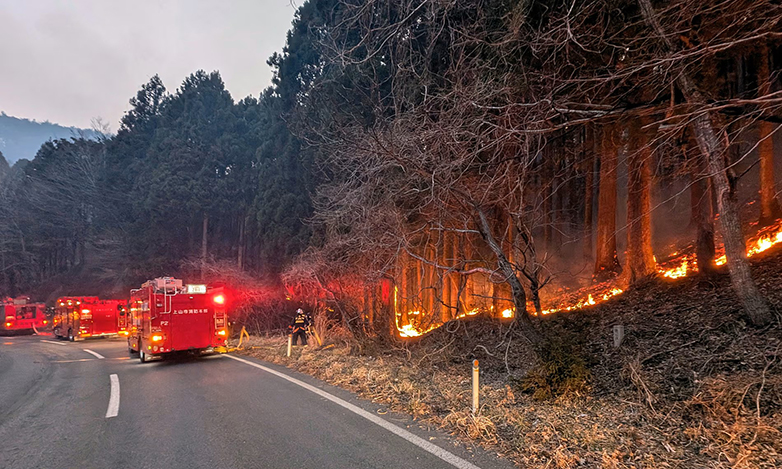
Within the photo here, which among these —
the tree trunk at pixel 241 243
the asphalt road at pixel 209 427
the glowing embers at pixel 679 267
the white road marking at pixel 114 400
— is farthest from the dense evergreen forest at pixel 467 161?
the white road marking at pixel 114 400

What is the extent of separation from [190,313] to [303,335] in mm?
→ 4338

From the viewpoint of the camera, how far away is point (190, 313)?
13.2 meters

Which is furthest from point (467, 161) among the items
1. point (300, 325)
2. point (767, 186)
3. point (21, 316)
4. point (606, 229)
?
point (21, 316)

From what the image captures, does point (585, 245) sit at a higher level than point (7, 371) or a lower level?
higher

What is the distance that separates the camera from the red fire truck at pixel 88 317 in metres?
23.4

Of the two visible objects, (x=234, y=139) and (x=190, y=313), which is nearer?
(x=190, y=313)

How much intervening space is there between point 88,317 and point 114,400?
19.4 metres

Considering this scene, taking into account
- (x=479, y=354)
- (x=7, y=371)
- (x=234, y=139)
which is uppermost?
(x=234, y=139)

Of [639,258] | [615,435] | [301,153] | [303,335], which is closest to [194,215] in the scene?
[301,153]

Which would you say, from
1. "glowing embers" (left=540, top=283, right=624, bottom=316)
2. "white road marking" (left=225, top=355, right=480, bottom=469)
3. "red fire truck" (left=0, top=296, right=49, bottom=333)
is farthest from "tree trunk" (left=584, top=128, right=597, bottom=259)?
"red fire truck" (left=0, top=296, right=49, bottom=333)

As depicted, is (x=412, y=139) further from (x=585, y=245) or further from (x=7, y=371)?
(x=7, y=371)

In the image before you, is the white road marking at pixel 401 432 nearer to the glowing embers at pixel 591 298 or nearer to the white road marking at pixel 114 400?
the white road marking at pixel 114 400

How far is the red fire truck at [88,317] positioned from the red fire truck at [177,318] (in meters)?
12.4

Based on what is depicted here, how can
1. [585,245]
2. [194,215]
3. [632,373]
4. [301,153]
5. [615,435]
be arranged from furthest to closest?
1. [194,215]
2. [301,153]
3. [585,245]
4. [632,373]
5. [615,435]
